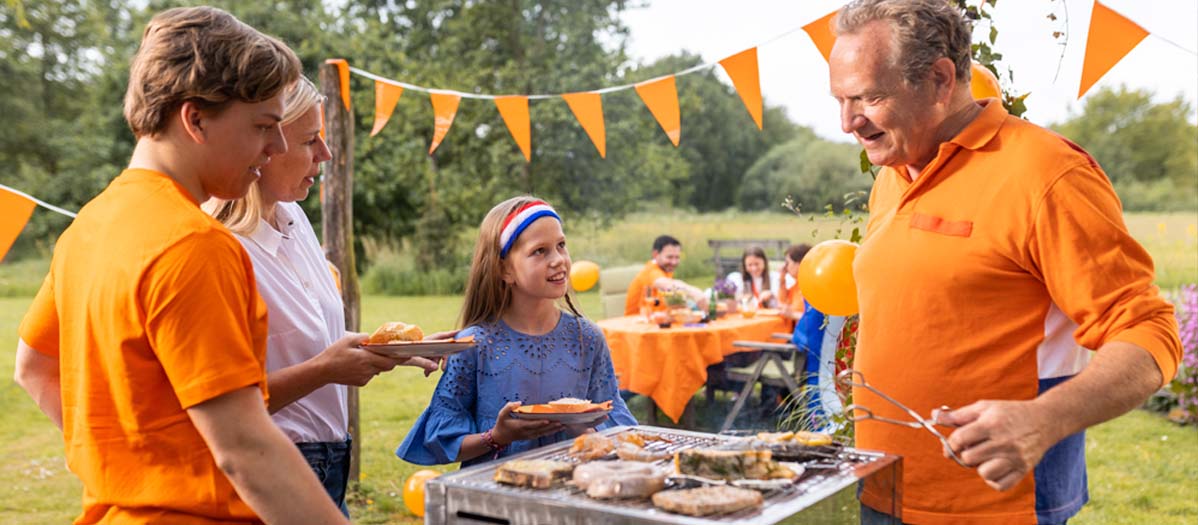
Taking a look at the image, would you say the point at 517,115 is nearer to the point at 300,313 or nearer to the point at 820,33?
the point at 820,33

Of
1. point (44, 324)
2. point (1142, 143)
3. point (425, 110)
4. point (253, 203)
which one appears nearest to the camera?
point (44, 324)

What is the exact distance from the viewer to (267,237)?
2.23 metres

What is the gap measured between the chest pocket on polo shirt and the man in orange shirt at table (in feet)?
18.4

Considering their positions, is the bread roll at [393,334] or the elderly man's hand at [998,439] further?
the bread roll at [393,334]

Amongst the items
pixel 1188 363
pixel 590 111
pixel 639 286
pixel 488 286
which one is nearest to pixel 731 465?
pixel 488 286

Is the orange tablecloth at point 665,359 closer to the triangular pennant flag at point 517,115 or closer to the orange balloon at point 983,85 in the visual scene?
the triangular pennant flag at point 517,115

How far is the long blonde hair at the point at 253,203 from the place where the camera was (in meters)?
2.18

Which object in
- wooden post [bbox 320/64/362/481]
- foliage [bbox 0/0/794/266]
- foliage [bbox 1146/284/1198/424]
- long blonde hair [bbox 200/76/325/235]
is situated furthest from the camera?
foliage [bbox 0/0/794/266]

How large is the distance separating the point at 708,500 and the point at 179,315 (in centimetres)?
79

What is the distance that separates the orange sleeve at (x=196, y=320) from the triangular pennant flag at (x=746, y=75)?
10.7 ft

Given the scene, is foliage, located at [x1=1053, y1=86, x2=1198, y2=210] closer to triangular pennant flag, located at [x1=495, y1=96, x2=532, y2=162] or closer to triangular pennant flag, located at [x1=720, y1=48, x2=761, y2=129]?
triangular pennant flag, located at [x1=720, y1=48, x2=761, y2=129]

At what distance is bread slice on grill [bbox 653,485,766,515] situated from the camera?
55.1 inches

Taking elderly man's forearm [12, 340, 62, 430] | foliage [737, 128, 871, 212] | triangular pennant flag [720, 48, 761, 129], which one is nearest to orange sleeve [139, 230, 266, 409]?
elderly man's forearm [12, 340, 62, 430]

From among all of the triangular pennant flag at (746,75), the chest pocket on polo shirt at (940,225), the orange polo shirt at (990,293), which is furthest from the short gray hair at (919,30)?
the triangular pennant flag at (746,75)
